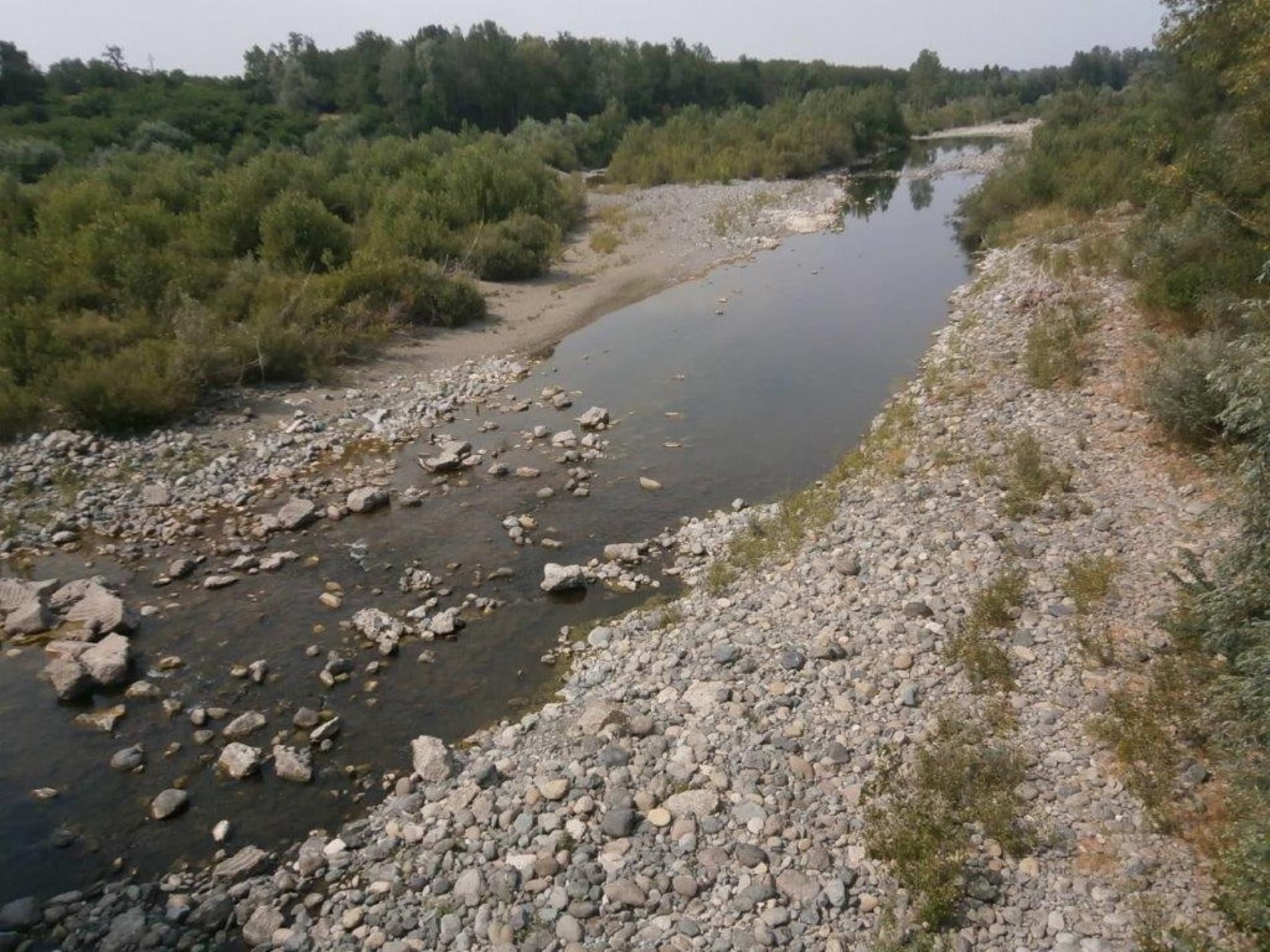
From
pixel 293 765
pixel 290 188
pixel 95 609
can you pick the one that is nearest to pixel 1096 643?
pixel 293 765

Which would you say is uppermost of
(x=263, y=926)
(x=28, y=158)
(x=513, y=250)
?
(x=28, y=158)

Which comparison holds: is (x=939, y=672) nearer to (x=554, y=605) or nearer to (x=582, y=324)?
(x=554, y=605)

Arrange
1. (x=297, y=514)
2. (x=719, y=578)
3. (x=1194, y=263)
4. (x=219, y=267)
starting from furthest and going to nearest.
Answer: (x=219, y=267)
(x=1194, y=263)
(x=297, y=514)
(x=719, y=578)

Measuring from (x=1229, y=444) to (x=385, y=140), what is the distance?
3696 cm

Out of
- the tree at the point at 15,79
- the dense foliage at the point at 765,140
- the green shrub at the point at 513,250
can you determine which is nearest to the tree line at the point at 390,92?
the tree at the point at 15,79

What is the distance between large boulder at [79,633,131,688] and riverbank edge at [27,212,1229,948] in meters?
2.91

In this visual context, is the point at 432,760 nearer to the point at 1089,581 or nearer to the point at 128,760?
the point at 128,760

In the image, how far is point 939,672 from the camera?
7.00m

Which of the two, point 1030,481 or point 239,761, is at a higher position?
point 1030,481

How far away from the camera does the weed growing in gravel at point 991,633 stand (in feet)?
22.2

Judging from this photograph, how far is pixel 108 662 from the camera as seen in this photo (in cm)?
830

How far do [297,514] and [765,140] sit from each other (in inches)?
1843

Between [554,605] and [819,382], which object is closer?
[554,605]

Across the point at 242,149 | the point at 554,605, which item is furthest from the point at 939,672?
the point at 242,149
